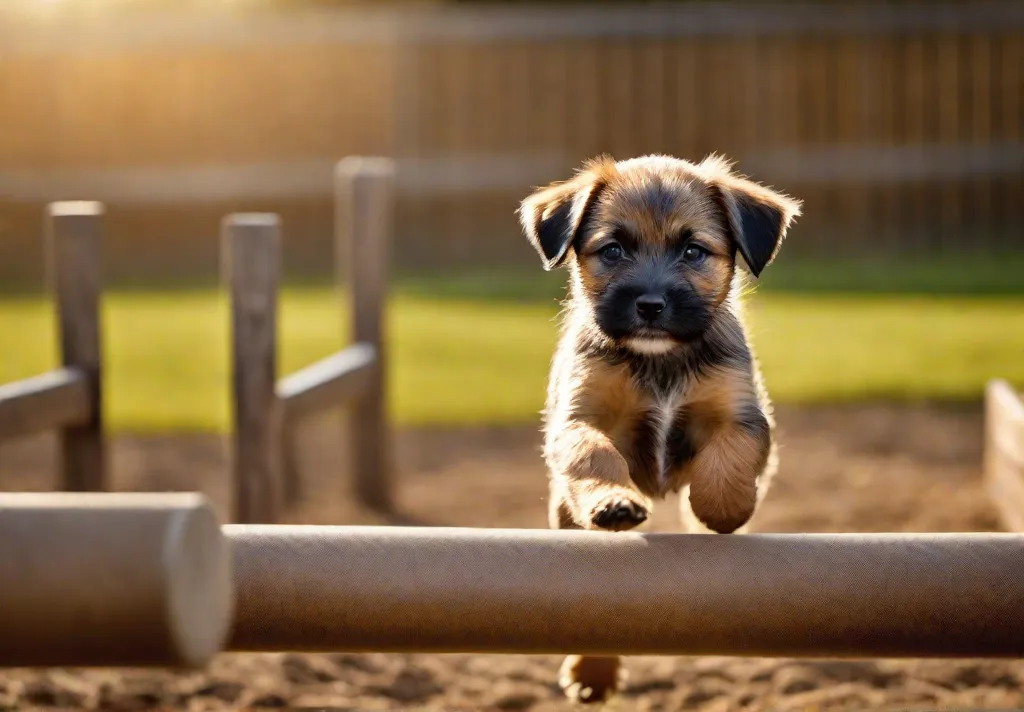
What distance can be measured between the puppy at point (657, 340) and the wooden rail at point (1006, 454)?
5.86 ft

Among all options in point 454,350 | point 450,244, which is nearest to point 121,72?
point 450,244

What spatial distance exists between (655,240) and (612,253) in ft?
0.37

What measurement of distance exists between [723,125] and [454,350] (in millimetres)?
5639

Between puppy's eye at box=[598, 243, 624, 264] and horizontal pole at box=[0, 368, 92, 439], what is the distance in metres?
2.01

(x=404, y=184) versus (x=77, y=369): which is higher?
(x=404, y=184)

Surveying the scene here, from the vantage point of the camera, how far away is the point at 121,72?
13.9 m

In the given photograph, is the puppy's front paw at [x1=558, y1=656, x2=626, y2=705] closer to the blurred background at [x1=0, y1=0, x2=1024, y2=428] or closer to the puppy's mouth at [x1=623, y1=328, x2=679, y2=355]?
the puppy's mouth at [x1=623, y1=328, x2=679, y2=355]

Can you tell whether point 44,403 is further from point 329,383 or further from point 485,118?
point 485,118

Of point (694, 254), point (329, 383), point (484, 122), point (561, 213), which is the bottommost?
point (329, 383)

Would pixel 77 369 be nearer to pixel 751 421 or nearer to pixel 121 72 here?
pixel 751 421

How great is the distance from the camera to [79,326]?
4.86 meters

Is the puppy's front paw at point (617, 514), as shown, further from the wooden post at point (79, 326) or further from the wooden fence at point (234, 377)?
the wooden post at point (79, 326)

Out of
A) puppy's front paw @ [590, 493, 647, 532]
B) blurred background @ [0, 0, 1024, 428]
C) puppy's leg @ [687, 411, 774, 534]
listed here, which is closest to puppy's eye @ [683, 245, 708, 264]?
puppy's leg @ [687, 411, 774, 534]

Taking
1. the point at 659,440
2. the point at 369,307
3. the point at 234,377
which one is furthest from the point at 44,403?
the point at 659,440
